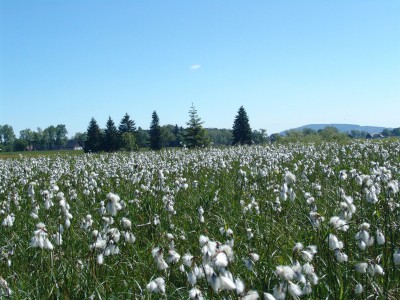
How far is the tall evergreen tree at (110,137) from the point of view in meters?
69.8

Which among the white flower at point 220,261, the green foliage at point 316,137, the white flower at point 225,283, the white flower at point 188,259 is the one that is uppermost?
the green foliage at point 316,137

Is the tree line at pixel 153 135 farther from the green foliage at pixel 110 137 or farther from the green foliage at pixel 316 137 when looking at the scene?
the green foliage at pixel 316 137

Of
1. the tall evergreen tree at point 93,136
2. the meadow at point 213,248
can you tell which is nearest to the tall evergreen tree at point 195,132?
the tall evergreen tree at point 93,136

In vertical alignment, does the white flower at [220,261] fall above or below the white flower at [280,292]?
above

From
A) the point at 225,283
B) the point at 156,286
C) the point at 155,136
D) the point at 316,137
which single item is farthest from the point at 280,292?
the point at 155,136

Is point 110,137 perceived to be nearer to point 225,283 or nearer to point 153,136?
point 153,136

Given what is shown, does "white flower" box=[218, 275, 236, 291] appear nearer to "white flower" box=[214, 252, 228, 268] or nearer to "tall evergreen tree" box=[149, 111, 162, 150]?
"white flower" box=[214, 252, 228, 268]

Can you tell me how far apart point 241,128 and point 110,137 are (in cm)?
2442

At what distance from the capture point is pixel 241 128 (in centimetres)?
7575

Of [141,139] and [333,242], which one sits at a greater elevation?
[141,139]

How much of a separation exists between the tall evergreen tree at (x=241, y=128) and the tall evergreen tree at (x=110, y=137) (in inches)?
867

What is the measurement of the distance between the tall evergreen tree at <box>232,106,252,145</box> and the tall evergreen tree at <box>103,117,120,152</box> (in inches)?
867

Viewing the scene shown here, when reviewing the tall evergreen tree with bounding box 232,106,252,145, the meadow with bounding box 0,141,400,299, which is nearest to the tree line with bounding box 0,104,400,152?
the tall evergreen tree with bounding box 232,106,252,145

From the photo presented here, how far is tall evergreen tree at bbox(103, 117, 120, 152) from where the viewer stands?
69.8m
